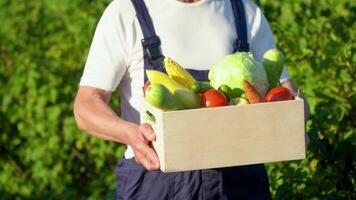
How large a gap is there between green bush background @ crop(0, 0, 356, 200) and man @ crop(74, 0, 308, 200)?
2.94ft

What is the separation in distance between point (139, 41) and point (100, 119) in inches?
11.2

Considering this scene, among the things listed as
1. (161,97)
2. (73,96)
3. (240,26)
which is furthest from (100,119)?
(73,96)

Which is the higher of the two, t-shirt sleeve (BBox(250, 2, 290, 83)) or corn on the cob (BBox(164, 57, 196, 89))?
corn on the cob (BBox(164, 57, 196, 89))

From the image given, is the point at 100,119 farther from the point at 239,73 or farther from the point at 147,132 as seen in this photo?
the point at 239,73

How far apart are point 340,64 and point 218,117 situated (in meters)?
1.77

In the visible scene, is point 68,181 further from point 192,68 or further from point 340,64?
point 192,68

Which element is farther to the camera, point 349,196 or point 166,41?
point 349,196

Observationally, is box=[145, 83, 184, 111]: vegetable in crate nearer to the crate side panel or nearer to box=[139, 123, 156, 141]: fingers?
the crate side panel

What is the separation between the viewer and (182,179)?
10.8ft

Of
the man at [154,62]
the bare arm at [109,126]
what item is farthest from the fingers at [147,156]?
the man at [154,62]

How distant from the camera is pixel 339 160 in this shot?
4.34 m

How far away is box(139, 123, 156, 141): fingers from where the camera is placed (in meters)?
2.99

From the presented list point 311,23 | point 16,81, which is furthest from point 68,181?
point 311,23

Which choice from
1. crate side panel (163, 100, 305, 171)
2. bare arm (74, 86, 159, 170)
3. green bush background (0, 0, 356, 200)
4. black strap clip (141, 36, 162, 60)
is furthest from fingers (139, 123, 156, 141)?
green bush background (0, 0, 356, 200)
